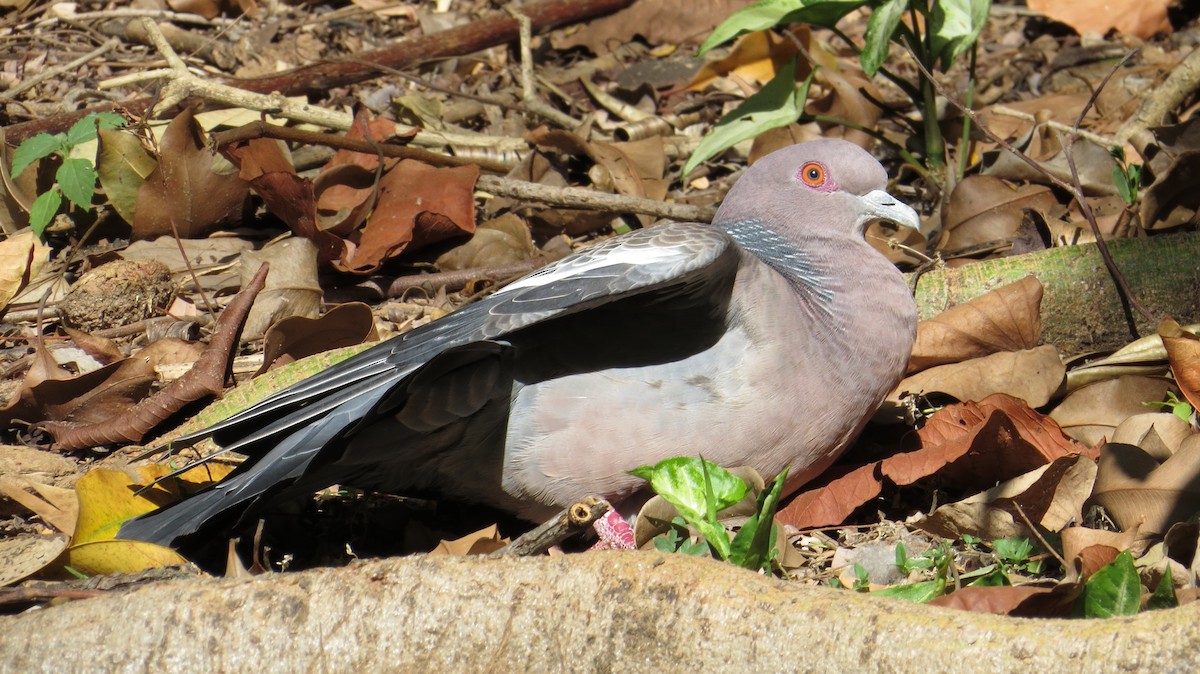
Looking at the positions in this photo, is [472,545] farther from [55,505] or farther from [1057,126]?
[1057,126]

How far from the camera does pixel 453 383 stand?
9.70 ft

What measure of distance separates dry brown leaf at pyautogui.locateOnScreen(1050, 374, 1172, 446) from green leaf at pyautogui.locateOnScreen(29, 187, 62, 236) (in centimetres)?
337

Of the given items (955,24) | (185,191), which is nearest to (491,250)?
(185,191)

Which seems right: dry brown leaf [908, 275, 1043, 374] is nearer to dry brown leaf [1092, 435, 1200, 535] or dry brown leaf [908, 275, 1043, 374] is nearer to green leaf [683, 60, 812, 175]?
dry brown leaf [1092, 435, 1200, 535]

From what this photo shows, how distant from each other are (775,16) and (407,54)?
1920mm

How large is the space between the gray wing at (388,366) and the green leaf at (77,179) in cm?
160

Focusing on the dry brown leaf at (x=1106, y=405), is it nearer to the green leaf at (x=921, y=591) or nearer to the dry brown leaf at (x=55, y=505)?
the green leaf at (x=921, y=591)

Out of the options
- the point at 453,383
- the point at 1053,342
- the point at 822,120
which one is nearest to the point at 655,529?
the point at 453,383

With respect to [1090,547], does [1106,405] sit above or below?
below

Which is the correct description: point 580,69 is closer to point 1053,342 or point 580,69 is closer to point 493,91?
point 493,91

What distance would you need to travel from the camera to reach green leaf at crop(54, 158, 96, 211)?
4.14m

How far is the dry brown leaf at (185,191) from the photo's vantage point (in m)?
4.28

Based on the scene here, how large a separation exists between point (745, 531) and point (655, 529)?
44cm

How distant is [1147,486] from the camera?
2762 millimetres
